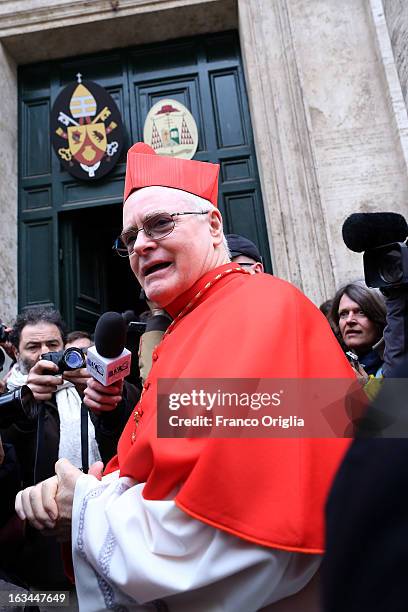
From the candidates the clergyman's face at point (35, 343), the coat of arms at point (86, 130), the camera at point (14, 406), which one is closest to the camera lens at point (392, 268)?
the camera at point (14, 406)

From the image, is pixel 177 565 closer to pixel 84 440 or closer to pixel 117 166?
pixel 84 440

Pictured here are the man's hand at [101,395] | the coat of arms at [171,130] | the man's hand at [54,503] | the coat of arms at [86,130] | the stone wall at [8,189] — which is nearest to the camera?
the man's hand at [54,503]

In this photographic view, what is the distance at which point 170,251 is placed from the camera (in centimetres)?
158

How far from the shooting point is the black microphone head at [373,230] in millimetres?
1779

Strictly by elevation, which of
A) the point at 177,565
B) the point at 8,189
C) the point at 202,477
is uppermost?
the point at 8,189

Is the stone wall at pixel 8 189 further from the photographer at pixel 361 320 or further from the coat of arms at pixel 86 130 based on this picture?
the photographer at pixel 361 320

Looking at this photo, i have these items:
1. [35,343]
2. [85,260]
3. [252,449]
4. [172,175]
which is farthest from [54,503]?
[85,260]

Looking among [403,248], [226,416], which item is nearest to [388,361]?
[403,248]

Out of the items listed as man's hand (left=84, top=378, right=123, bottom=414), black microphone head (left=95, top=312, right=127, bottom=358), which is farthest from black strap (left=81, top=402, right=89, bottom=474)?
black microphone head (left=95, top=312, right=127, bottom=358)

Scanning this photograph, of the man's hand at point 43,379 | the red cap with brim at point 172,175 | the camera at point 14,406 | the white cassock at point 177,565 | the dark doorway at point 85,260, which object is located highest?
the dark doorway at point 85,260

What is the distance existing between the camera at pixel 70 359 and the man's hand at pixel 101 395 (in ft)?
1.02

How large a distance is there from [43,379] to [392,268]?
5.21 feet

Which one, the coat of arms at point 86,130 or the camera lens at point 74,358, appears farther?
the coat of arms at point 86,130

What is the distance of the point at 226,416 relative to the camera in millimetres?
1038
